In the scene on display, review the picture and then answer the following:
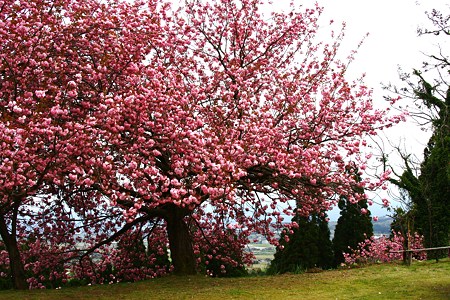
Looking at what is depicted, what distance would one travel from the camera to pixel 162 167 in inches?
514

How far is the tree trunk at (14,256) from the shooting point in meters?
13.6

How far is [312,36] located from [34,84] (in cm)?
909

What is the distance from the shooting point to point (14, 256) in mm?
13711

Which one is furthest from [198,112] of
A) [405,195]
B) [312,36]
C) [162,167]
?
[405,195]

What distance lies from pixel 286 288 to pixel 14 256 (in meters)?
7.51

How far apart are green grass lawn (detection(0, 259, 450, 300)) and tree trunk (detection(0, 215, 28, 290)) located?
894 millimetres

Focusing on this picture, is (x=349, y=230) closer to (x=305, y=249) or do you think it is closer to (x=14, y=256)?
(x=305, y=249)

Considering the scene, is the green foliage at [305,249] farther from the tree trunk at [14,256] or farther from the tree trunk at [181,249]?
the tree trunk at [14,256]

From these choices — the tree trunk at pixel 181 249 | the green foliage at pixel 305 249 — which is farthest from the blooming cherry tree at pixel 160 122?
the green foliage at pixel 305 249

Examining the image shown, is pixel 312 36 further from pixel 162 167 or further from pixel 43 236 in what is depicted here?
pixel 43 236

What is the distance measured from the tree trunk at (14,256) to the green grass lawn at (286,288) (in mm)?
894

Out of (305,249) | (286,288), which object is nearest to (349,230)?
(305,249)

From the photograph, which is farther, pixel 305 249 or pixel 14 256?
pixel 305 249

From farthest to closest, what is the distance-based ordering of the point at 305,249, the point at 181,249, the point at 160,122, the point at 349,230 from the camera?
the point at 349,230 < the point at 305,249 < the point at 181,249 < the point at 160,122
